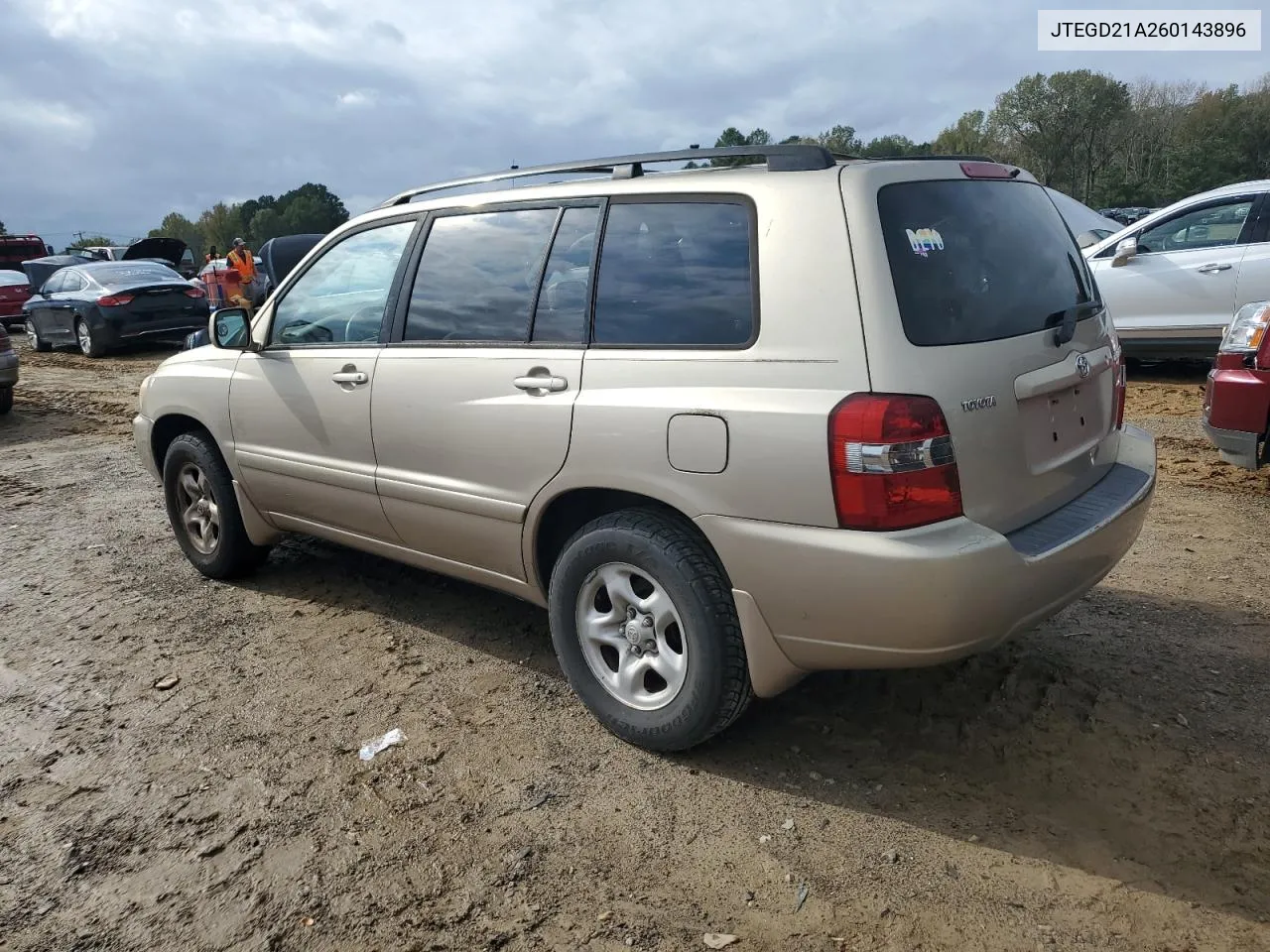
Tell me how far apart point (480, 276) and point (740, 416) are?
1.38 meters

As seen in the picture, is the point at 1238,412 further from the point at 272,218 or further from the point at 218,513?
the point at 272,218

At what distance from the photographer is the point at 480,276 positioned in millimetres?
3678

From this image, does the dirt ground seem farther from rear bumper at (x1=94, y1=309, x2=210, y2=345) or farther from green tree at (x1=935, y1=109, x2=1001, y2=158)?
green tree at (x1=935, y1=109, x2=1001, y2=158)

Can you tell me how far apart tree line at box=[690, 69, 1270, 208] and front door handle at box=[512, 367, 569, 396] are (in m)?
58.0

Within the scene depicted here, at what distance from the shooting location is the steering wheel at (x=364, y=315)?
400 centimetres

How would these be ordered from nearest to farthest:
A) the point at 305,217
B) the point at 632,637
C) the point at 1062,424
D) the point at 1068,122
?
the point at 1062,424 → the point at 632,637 → the point at 1068,122 → the point at 305,217

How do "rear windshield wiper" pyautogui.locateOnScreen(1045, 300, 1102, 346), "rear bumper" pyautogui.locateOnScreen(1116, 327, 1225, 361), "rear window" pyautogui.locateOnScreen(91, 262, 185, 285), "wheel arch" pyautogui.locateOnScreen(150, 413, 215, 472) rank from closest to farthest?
"rear windshield wiper" pyautogui.locateOnScreen(1045, 300, 1102, 346) < "wheel arch" pyautogui.locateOnScreen(150, 413, 215, 472) < "rear bumper" pyautogui.locateOnScreen(1116, 327, 1225, 361) < "rear window" pyautogui.locateOnScreen(91, 262, 185, 285)

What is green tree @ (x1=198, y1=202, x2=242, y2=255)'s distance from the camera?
3285 inches

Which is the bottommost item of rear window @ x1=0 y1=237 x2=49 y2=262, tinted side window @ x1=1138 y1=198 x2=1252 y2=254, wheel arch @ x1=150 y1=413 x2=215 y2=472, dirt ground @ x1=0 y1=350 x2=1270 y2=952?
dirt ground @ x1=0 y1=350 x2=1270 y2=952

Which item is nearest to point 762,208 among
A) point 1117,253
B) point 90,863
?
point 90,863

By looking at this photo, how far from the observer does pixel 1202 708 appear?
3.38m

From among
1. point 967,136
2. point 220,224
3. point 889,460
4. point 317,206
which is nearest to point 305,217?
point 317,206

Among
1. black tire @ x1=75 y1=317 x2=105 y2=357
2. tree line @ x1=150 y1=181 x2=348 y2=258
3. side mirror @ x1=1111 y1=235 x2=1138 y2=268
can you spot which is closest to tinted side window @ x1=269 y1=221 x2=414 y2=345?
side mirror @ x1=1111 y1=235 x2=1138 y2=268

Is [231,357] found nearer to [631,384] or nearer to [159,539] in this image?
[159,539]
